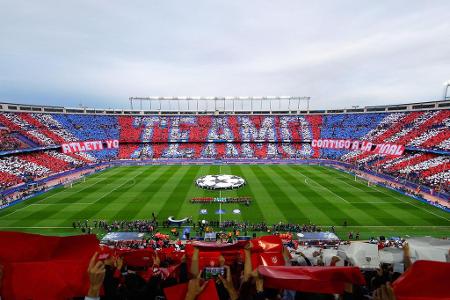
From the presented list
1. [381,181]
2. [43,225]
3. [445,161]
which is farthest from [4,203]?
[445,161]

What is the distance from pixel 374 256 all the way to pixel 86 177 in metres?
60.6

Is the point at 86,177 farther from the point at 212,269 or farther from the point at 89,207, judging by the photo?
the point at 212,269

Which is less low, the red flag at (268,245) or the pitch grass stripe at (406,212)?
the red flag at (268,245)

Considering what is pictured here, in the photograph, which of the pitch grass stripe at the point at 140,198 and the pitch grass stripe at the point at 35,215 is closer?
the pitch grass stripe at the point at 35,215

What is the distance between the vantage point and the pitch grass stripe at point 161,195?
3837 cm

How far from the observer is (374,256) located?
31.2 ft

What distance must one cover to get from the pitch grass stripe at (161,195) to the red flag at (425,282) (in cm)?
3355

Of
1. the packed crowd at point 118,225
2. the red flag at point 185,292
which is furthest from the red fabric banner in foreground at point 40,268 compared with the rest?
the packed crowd at point 118,225

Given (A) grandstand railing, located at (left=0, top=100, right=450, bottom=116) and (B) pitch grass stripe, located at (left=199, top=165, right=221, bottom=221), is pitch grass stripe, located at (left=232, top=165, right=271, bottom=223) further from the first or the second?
(A) grandstand railing, located at (left=0, top=100, right=450, bottom=116)

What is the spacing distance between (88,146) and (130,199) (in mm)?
Result: 43123

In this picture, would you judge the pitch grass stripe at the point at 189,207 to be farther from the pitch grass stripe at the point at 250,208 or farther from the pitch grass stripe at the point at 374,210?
the pitch grass stripe at the point at 374,210

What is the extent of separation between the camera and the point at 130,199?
4372 centimetres

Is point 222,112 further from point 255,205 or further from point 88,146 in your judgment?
point 255,205

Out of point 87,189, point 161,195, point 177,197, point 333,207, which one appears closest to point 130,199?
point 161,195
